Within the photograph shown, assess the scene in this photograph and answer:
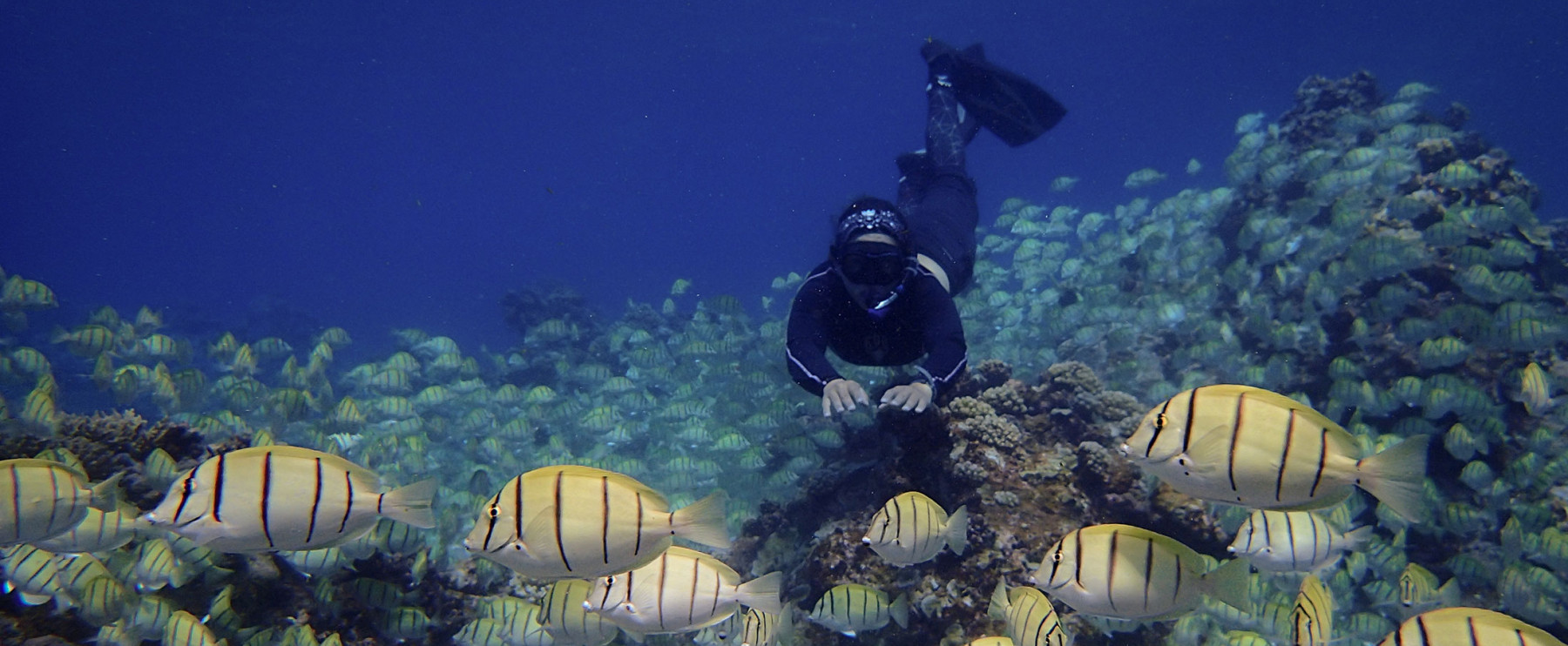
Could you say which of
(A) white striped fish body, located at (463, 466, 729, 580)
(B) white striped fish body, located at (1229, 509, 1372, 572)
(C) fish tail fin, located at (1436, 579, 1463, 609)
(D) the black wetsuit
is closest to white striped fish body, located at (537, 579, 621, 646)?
(A) white striped fish body, located at (463, 466, 729, 580)

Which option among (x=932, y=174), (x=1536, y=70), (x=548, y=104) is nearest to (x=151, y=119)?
(x=548, y=104)

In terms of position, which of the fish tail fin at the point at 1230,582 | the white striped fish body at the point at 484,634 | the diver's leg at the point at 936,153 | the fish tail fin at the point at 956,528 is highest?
the diver's leg at the point at 936,153

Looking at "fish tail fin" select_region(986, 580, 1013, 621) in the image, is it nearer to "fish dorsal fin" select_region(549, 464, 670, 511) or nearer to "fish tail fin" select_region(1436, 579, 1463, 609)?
"fish dorsal fin" select_region(549, 464, 670, 511)

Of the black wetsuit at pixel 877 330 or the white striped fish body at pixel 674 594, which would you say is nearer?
the white striped fish body at pixel 674 594

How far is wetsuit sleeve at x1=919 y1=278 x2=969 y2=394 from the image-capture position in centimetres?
461

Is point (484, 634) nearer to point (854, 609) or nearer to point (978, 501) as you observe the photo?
point (854, 609)

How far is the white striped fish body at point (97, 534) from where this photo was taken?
124 inches

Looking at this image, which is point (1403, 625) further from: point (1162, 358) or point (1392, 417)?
point (1162, 358)

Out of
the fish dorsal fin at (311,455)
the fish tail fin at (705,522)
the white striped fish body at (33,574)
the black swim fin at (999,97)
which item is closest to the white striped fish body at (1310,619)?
the fish tail fin at (705,522)

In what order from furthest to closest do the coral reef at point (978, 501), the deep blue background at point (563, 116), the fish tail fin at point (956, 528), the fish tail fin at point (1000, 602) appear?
the deep blue background at point (563, 116) → the coral reef at point (978, 501) → the fish tail fin at point (956, 528) → the fish tail fin at point (1000, 602)

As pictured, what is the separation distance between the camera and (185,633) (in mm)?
3217

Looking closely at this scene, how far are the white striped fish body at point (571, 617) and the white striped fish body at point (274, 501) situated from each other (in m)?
0.90

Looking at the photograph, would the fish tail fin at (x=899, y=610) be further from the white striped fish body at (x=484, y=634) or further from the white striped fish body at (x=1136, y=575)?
the white striped fish body at (x=484, y=634)

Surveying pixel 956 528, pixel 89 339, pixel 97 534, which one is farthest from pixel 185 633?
pixel 89 339
